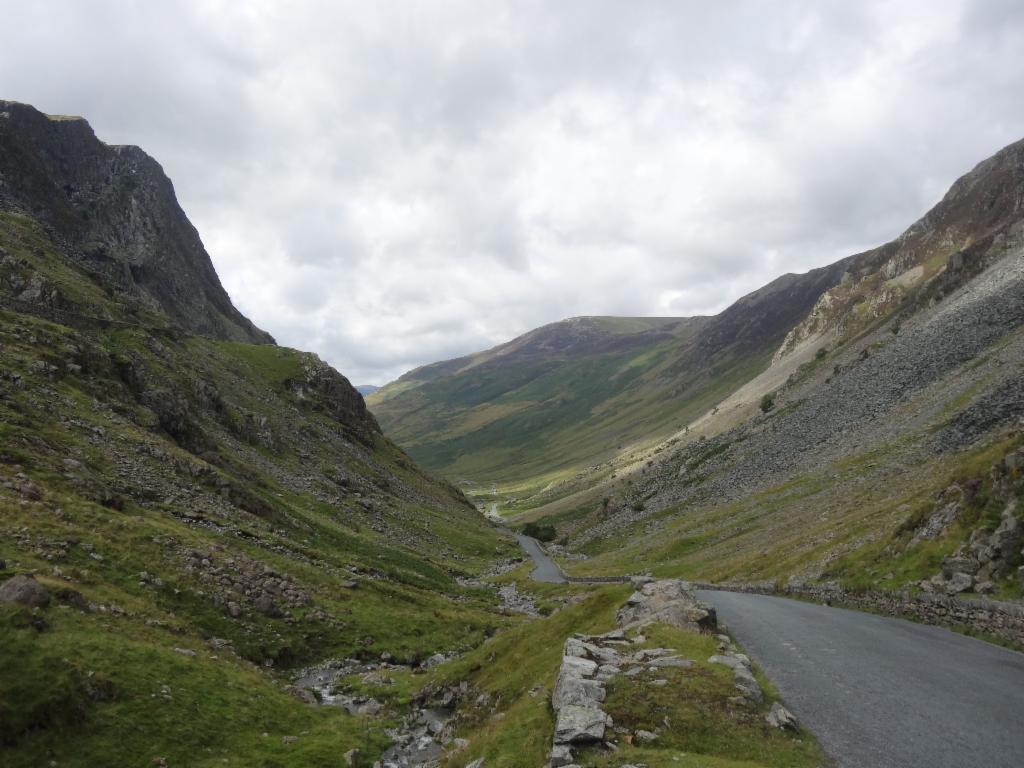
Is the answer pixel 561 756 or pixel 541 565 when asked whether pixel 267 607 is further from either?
pixel 541 565

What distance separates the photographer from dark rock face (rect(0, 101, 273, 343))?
143625mm

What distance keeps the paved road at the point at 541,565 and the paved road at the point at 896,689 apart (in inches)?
2430

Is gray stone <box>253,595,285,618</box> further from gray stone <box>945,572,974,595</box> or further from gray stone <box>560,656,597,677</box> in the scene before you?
gray stone <box>945,572,974,595</box>

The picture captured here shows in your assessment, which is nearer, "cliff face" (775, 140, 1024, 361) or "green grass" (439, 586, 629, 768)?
"green grass" (439, 586, 629, 768)

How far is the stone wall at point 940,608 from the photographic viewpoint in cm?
3002

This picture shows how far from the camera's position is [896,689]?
2405 centimetres

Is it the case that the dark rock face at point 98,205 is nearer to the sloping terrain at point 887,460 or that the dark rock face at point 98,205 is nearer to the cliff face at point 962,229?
the sloping terrain at point 887,460

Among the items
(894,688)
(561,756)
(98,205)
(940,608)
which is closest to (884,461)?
(940,608)

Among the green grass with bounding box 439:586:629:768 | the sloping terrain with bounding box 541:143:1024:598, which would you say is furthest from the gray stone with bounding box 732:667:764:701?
the sloping terrain with bounding box 541:143:1024:598

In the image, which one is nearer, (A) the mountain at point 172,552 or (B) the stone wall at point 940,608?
(A) the mountain at point 172,552

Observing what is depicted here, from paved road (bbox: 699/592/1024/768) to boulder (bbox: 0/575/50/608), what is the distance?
34.7m

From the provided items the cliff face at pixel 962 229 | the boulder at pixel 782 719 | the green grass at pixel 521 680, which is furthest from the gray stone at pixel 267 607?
the cliff face at pixel 962 229

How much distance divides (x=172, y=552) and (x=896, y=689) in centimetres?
4500

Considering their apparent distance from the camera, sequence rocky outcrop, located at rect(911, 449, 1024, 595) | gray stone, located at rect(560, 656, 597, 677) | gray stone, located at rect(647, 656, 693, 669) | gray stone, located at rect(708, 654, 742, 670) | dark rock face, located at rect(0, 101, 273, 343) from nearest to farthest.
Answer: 1. gray stone, located at rect(560, 656, 597, 677)
2. gray stone, located at rect(647, 656, 693, 669)
3. gray stone, located at rect(708, 654, 742, 670)
4. rocky outcrop, located at rect(911, 449, 1024, 595)
5. dark rock face, located at rect(0, 101, 273, 343)
